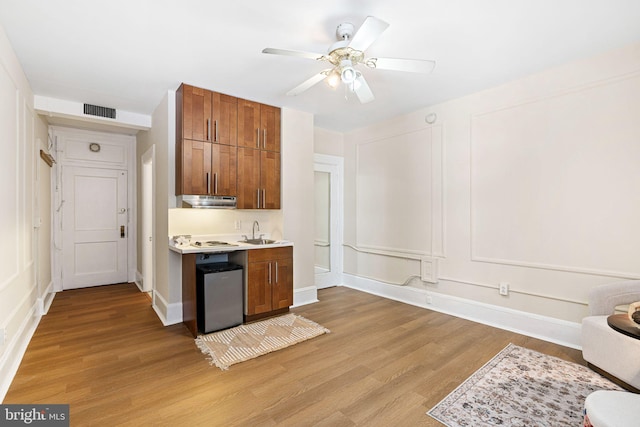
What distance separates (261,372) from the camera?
8.45 feet

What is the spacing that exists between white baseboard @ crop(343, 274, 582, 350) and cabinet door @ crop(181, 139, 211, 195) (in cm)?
307

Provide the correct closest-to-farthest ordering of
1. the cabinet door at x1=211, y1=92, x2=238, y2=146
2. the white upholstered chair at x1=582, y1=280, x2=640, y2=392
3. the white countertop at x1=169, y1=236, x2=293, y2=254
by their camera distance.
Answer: the white upholstered chair at x1=582, y1=280, x2=640, y2=392 < the white countertop at x1=169, y1=236, x2=293, y2=254 < the cabinet door at x1=211, y1=92, x2=238, y2=146

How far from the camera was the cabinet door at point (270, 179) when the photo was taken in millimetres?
4180

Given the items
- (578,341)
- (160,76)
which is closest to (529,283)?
(578,341)

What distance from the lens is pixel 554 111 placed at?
317 centimetres

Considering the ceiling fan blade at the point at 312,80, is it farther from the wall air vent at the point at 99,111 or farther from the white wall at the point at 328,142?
the wall air vent at the point at 99,111

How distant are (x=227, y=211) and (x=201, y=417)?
8.87ft

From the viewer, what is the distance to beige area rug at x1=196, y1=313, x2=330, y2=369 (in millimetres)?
2852

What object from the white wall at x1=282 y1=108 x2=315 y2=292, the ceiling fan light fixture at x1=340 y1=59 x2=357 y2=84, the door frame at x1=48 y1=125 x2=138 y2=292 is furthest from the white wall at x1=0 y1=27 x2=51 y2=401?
the white wall at x1=282 y1=108 x2=315 y2=292

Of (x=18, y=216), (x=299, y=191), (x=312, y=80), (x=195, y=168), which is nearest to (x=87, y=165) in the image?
(x=18, y=216)

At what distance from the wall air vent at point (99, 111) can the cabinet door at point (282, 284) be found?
3.06 meters

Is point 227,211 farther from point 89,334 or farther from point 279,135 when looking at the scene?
point 89,334

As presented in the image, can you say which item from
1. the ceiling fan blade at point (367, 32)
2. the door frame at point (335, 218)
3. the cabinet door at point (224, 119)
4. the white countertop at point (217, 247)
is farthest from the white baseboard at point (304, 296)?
the ceiling fan blade at point (367, 32)

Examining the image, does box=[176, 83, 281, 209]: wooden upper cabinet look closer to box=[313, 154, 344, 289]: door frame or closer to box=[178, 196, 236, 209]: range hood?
box=[178, 196, 236, 209]: range hood
